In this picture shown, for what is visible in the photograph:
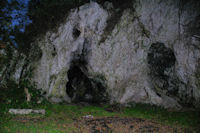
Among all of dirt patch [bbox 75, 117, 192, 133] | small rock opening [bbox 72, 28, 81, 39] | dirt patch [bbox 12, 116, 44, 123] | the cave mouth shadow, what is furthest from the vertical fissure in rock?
dirt patch [bbox 12, 116, 44, 123]

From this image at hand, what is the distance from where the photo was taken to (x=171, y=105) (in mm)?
16375

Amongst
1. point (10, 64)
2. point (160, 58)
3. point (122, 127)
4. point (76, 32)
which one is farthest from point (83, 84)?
point (122, 127)

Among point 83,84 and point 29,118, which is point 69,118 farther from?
point 83,84

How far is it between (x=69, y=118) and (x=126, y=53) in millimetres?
10490

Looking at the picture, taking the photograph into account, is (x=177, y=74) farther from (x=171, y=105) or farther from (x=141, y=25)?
(x=141, y=25)

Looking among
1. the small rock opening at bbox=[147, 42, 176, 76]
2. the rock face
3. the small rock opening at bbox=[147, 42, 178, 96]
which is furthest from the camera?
the small rock opening at bbox=[147, 42, 176, 76]

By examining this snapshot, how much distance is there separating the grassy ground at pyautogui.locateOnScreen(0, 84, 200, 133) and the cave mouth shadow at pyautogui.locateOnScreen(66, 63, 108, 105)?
6.85 ft

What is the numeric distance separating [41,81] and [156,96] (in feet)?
40.9

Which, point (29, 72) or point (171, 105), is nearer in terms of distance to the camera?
point (171, 105)

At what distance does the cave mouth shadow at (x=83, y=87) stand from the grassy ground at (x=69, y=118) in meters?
2.09

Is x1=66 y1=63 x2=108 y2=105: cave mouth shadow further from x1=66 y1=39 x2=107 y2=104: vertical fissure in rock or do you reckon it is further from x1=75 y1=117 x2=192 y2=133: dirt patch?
x1=75 y1=117 x2=192 y2=133: dirt patch

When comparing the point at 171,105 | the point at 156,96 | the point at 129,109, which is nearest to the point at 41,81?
the point at 129,109

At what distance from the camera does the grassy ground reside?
882 centimetres

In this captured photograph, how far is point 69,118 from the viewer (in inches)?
453
